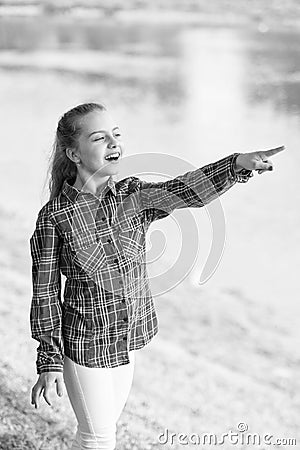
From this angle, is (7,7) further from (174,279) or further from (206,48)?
(174,279)

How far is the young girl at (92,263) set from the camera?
1126 millimetres

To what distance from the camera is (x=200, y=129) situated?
3016 mm

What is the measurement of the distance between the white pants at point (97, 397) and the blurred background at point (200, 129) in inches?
43.5

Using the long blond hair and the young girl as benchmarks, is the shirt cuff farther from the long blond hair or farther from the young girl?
the long blond hair

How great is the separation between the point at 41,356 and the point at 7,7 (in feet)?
7.03

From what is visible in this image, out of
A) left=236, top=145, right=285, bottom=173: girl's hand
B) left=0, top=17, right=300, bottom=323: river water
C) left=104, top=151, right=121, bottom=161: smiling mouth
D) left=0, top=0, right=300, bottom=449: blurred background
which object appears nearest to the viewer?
left=236, top=145, right=285, bottom=173: girl's hand

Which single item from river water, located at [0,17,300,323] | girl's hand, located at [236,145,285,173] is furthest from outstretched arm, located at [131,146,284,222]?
river water, located at [0,17,300,323]

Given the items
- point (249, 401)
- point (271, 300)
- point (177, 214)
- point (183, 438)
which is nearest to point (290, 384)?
point (249, 401)

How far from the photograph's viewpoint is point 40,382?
114 centimetres

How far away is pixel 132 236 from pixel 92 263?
0.08 meters

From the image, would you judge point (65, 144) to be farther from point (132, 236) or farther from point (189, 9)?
point (189, 9)

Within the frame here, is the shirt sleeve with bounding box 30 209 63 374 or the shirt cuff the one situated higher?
the shirt cuff

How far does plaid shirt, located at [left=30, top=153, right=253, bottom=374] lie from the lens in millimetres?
1127

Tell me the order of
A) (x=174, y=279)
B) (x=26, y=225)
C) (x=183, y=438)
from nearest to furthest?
(x=174, y=279)
(x=183, y=438)
(x=26, y=225)
